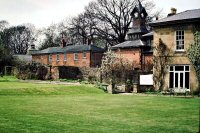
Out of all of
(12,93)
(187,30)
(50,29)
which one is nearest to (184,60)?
(187,30)

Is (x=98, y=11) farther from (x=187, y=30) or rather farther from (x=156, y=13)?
(x=187, y=30)

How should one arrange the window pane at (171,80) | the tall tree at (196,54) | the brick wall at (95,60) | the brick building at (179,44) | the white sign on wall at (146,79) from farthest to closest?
the brick wall at (95,60) < the white sign on wall at (146,79) < the window pane at (171,80) < the brick building at (179,44) < the tall tree at (196,54)

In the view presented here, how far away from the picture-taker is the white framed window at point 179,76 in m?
29.5

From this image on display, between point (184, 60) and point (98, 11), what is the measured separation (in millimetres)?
43142

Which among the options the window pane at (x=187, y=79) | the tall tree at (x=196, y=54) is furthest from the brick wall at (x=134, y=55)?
the tall tree at (x=196, y=54)

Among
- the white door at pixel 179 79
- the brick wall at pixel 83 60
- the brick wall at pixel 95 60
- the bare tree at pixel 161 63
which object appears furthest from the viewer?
the brick wall at pixel 95 60

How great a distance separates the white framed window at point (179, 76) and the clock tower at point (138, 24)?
22165 mm

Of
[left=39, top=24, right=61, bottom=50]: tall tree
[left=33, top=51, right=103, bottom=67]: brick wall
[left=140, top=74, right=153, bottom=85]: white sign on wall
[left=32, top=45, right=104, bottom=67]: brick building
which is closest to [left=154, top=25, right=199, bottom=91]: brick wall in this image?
[left=140, top=74, right=153, bottom=85]: white sign on wall

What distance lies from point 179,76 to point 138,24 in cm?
2605

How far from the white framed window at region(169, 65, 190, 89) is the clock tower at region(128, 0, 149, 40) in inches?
873

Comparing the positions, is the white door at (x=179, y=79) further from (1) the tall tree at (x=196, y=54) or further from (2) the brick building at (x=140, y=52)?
(2) the brick building at (x=140, y=52)

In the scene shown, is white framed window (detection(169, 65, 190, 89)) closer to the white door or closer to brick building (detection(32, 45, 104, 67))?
the white door

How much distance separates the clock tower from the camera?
2080 inches

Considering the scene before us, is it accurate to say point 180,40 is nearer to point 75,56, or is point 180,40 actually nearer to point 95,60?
point 95,60
